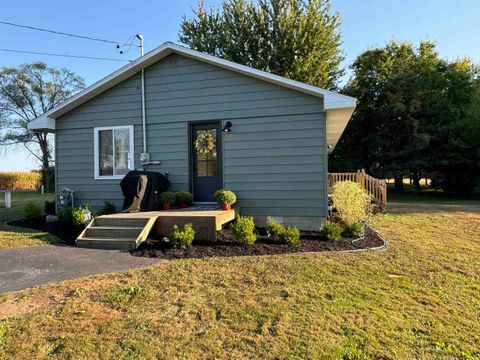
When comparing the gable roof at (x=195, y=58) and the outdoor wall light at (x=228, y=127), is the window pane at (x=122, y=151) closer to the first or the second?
the gable roof at (x=195, y=58)

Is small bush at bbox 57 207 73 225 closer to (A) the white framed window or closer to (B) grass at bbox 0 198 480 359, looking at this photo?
(A) the white framed window

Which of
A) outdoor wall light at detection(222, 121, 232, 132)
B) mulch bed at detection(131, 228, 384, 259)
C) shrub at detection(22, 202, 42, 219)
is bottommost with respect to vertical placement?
mulch bed at detection(131, 228, 384, 259)

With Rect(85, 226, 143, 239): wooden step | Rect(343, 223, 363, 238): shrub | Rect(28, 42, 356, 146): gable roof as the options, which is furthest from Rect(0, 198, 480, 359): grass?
Rect(28, 42, 356, 146): gable roof

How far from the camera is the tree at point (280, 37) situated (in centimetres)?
1912

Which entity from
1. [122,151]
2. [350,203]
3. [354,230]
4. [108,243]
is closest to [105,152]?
[122,151]

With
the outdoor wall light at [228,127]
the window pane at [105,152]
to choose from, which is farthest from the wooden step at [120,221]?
the outdoor wall light at [228,127]

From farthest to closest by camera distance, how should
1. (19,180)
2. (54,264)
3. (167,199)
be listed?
1. (19,180)
2. (167,199)
3. (54,264)

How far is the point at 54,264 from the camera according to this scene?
457cm

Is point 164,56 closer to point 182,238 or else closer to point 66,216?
point 66,216

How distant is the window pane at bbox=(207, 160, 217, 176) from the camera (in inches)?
300

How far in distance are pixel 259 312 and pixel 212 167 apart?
4.97 meters

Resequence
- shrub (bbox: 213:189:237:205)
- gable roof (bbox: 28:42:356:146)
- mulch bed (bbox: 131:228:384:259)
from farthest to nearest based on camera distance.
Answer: shrub (bbox: 213:189:237:205)
gable roof (bbox: 28:42:356:146)
mulch bed (bbox: 131:228:384:259)

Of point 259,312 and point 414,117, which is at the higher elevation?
point 414,117

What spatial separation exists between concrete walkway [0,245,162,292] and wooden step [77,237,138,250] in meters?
0.17
